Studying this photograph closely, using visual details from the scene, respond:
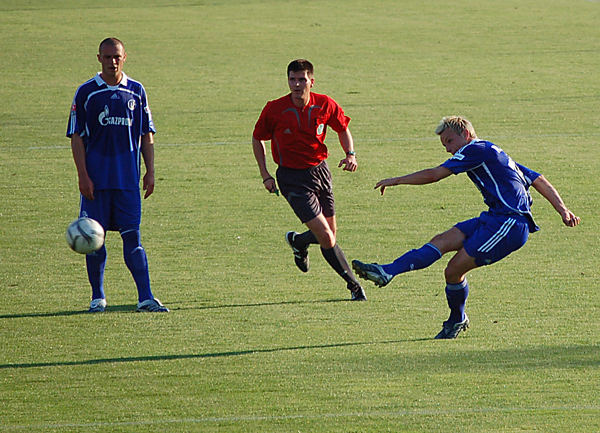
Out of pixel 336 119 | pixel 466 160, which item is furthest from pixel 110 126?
pixel 466 160

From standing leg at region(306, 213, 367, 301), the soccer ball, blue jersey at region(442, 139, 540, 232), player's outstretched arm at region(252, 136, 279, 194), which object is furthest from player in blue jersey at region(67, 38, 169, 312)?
blue jersey at region(442, 139, 540, 232)

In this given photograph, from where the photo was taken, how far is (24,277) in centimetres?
947

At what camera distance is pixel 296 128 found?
28.1 feet

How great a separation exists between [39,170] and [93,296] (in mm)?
6606

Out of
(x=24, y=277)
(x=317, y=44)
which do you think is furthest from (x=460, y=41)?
(x=24, y=277)

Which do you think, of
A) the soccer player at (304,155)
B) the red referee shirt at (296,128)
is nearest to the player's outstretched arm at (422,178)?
the soccer player at (304,155)

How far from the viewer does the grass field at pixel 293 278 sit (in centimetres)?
625

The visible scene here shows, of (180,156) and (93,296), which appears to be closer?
(93,296)

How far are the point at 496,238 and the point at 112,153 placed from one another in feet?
10.2

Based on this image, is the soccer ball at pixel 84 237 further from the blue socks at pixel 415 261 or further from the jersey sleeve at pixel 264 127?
the blue socks at pixel 415 261

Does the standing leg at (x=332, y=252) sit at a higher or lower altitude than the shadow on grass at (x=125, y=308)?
higher

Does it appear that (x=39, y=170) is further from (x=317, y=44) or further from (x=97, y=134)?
(x=317, y=44)

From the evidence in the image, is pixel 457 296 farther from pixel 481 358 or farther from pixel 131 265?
pixel 131 265

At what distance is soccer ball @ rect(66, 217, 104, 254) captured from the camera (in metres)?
7.89
